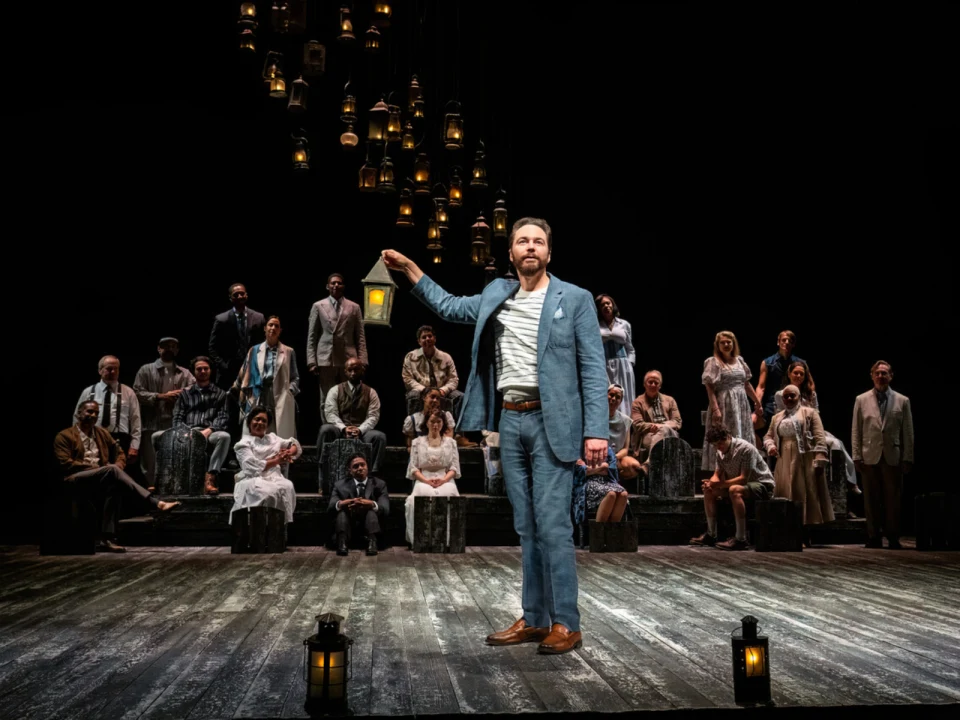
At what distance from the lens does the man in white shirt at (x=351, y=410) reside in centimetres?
808

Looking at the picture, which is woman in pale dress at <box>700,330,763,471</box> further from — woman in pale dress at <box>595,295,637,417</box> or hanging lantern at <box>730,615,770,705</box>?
hanging lantern at <box>730,615,770,705</box>

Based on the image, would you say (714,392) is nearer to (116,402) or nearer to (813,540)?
(813,540)

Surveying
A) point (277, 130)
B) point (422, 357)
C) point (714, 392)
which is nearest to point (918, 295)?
point (714, 392)

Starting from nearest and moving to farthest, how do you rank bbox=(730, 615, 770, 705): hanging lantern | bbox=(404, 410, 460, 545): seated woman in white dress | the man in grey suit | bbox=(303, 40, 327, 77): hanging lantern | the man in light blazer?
→ bbox=(730, 615, 770, 705): hanging lantern → bbox=(303, 40, 327, 77): hanging lantern → bbox=(404, 410, 460, 545): seated woman in white dress → the man in light blazer → the man in grey suit

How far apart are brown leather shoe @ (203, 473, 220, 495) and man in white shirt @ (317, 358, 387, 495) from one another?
93 centimetres

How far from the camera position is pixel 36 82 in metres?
9.71

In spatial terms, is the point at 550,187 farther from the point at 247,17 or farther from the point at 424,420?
the point at 247,17

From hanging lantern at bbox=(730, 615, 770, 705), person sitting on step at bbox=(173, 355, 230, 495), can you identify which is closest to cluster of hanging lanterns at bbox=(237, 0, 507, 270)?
person sitting on step at bbox=(173, 355, 230, 495)

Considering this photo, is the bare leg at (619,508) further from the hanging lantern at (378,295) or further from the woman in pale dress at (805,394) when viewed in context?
the hanging lantern at (378,295)

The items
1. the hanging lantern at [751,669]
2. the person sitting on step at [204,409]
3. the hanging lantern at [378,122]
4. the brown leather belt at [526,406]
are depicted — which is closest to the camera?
the hanging lantern at [751,669]

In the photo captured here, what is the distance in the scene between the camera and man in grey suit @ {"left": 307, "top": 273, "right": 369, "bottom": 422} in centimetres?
884

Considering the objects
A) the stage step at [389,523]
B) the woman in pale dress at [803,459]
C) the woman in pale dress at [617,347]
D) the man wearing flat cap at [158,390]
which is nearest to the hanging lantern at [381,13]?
the woman in pale dress at [617,347]

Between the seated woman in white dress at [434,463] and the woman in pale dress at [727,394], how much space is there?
2237 millimetres

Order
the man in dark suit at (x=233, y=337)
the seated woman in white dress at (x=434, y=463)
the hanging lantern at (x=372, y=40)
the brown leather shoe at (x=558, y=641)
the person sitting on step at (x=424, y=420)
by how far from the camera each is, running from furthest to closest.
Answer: the man in dark suit at (x=233, y=337), the person sitting on step at (x=424, y=420), the seated woman in white dress at (x=434, y=463), the hanging lantern at (x=372, y=40), the brown leather shoe at (x=558, y=641)
